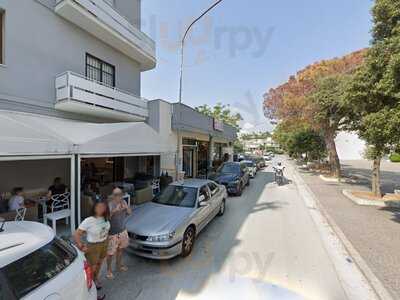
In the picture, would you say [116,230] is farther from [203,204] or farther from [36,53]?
[36,53]

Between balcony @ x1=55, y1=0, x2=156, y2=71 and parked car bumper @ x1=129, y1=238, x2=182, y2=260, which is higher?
balcony @ x1=55, y1=0, x2=156, y2=71

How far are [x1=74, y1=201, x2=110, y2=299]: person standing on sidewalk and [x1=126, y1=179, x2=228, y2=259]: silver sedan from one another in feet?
3.27

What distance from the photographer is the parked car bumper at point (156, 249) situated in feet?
15.4

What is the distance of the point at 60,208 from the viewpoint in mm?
7301

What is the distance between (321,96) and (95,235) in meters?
16.2

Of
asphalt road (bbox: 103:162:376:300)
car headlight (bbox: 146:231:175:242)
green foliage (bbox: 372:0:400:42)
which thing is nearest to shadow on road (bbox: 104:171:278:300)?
asphalt road (bbox: 103:162:376:300)

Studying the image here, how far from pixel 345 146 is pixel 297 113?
37532mm

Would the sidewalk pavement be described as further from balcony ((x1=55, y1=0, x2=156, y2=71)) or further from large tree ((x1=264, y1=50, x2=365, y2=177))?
balcony ((x1=55, y1=0, x2=156, y2=71))

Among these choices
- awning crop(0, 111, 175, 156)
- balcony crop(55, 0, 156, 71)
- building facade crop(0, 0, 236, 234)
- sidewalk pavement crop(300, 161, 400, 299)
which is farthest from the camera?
balcony crop(55, 0, 156, 71)

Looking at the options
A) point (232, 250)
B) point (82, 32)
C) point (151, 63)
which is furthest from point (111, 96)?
point (232, 250)

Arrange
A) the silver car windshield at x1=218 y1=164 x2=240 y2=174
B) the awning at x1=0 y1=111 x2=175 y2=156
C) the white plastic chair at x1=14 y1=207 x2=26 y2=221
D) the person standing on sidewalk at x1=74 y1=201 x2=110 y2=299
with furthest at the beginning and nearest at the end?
the silver car windshield at x1=218 y1=164 x2=240 y2=174, the white plastic chair at x1=14 y1=207 x2=26 y2=221, the awning at x1=0 y1=111 x2=175 y2=156, the person standing on sidewalk at x1=74 y1=201 x2=110 y2=299

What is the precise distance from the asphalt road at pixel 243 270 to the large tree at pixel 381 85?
128 inches

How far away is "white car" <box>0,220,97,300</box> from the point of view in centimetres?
206

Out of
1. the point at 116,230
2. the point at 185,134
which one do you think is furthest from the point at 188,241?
the point at 185,134
